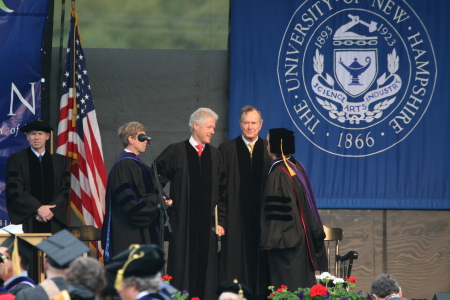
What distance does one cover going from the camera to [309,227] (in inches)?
275

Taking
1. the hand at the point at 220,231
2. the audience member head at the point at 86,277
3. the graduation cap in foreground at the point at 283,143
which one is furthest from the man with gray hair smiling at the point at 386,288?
the audience member head at the point at 86,277

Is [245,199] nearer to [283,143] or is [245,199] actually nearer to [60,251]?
[283,143]

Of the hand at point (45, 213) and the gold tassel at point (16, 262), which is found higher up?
the gold tassel at point (16, 262)

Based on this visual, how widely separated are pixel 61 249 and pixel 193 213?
3.62 meters

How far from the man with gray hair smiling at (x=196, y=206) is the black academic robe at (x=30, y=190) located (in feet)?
3.10

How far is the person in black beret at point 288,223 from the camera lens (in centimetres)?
684

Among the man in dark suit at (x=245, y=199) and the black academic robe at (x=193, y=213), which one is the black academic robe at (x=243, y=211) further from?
the black academic robe at (x=193, y=213)

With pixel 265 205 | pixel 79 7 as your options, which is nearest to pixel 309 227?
pixel 265 205

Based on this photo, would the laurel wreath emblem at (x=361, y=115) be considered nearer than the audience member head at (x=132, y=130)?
No

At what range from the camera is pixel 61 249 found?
386 cm

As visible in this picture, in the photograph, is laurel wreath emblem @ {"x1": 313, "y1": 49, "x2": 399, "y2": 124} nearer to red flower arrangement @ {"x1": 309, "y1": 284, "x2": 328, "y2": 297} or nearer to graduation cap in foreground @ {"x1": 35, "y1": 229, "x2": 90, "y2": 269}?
red flower arrangement @ {"x1": 309, "y1": 284, "x2": 328, "y2": 297}

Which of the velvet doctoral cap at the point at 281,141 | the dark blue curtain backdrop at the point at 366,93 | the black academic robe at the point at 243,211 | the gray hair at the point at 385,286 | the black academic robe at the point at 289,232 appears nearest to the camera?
the gray hair at the point at 385,286

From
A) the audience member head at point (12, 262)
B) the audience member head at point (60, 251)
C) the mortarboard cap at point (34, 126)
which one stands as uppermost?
the mortarboard cap at point (34, 126)

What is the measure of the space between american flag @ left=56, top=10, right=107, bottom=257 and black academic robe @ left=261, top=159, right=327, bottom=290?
6.66 feet
